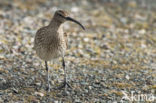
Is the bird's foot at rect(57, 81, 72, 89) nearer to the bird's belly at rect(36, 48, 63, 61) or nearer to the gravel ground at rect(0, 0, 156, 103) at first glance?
the gravel ground at rect(0, 0, 156, 103)

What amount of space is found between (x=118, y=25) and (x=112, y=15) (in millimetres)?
1211

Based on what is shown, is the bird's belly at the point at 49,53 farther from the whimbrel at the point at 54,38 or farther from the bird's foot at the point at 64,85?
the bird's foot at the point at 64,85

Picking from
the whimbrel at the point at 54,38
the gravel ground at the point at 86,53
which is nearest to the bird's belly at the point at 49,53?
the whimbrel at the point at 54,38

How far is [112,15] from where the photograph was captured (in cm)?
1814

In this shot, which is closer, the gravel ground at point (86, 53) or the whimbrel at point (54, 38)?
the whimbrel at point (54, 38)

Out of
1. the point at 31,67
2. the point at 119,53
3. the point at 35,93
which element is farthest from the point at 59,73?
the point at 119,53

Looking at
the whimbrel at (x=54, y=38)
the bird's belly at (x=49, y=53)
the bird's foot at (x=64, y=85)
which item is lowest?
the bird's foot at (x=64, y=85)

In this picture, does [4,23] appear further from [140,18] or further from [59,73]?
[140,18]

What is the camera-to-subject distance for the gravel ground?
1061 centimetres

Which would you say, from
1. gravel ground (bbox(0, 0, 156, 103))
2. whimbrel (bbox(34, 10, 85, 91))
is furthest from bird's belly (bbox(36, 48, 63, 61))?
gravel ground (bbox(0, 0, 156, 103))

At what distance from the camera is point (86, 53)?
46.0ft

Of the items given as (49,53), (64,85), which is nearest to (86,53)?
(64,85)

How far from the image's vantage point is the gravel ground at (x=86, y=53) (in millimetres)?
10609

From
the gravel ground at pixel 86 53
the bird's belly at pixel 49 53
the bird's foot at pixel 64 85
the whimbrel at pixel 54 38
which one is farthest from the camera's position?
the bird's foot at pixel 64 85
